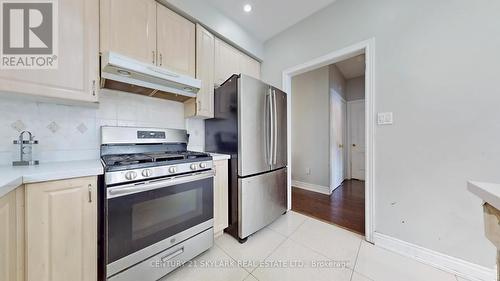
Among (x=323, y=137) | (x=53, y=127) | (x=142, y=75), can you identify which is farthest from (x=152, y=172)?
(x=323, y=137)

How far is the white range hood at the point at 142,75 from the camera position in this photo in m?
1.24

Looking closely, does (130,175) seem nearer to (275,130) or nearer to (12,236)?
(12,236)

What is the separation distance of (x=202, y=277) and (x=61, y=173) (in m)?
1.17

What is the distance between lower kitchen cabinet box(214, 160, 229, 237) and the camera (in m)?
1.78

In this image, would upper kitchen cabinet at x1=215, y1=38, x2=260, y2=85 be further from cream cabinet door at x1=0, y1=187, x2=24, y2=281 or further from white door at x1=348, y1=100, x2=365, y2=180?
white door at x1=348, y1=100, x2=365, y2=180

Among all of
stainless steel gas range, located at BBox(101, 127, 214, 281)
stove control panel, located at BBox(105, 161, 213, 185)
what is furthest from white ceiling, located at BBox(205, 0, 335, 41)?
stove control panel, located at BBox(105, 161, 213, 185)

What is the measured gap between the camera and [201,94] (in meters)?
1.97

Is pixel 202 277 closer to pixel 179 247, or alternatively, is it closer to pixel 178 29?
pixel 179 247

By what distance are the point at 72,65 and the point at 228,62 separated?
61.7 inches

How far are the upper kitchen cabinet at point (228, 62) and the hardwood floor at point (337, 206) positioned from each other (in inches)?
87.1

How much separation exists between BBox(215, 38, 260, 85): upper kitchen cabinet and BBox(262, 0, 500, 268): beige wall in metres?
1.37

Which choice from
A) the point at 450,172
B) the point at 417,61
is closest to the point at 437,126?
the point at 450,172

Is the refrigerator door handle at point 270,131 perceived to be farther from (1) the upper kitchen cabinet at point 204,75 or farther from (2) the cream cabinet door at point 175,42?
(2) the cream cabinet door at point 175,42

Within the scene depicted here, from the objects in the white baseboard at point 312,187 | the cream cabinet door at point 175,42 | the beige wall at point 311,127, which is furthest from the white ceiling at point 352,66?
the cream cabinet door at point 175,42
